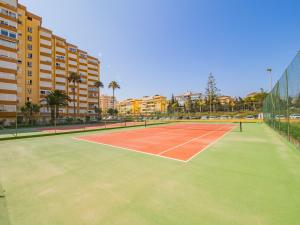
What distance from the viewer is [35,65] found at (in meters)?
44.4

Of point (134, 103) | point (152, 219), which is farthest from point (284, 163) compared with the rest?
point (134, 103)

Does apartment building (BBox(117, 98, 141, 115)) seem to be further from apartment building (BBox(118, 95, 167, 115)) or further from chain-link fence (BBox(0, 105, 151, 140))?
chain-link fence (BBox(0, 105, 151, 140))

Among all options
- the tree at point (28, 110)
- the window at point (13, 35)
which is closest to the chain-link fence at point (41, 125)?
the tree at point (28, 110)

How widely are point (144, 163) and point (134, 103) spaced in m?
151

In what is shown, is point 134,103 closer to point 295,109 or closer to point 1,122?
point 1,122

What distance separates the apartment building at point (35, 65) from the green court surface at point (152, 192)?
42552mm

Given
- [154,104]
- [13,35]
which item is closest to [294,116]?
[13,35]

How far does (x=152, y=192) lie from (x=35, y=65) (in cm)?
5557

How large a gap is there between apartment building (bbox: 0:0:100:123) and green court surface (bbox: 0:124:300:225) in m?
42.6

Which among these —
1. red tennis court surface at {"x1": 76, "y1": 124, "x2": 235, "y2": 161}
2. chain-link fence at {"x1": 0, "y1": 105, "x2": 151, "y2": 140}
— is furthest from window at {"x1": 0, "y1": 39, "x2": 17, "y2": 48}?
red tennis court surface at {"x1": 76, "y1": 124, "x2": 235, "y2": 161}

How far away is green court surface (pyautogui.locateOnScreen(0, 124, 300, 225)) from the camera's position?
2.71 m

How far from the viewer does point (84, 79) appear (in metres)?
62.2

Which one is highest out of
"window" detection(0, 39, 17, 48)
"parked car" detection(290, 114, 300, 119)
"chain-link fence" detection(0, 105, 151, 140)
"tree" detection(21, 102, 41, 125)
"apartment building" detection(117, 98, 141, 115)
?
"window" detection(0, 39, 17, 48)

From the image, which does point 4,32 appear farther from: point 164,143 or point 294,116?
point 294,116
